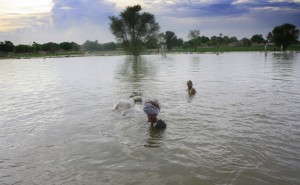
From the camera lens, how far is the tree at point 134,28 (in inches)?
2874

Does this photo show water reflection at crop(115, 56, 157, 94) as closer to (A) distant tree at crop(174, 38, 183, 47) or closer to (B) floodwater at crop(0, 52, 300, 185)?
(B) floodwater at crop(0, 52, 300, 185)

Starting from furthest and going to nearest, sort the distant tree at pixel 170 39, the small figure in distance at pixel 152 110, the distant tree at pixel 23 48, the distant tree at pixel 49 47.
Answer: the distant tree at pixel 170 39 < the distant tree at pixel 49 47 < the distant tree at pixel 23 48 < the small figure in distance at pixel 152 110

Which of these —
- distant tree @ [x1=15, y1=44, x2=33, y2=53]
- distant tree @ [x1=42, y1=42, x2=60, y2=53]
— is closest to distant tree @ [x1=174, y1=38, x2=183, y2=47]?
distant tree @ [x1=42, y1=42, x2=60, y2=53]

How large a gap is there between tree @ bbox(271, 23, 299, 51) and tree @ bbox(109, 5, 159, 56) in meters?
45.2

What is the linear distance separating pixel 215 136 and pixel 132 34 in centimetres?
6923

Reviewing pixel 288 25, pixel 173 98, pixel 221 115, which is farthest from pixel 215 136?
pixel 288 25

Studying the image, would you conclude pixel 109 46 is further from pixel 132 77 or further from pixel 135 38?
pixel 132 77

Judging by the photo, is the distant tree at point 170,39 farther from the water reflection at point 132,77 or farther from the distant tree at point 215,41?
the water reflection at point 132,77

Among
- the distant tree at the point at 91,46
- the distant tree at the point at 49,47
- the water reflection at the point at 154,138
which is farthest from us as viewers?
the distant tree at the point at 91,46

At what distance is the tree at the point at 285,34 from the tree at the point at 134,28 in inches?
1779

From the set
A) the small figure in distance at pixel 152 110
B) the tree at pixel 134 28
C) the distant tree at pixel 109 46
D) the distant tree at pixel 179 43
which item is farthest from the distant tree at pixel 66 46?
the small figure in distance at pixel 152 110

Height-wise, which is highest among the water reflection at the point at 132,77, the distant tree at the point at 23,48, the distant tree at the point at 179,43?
the distant tree at the point at 179,43

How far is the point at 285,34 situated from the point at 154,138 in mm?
100234

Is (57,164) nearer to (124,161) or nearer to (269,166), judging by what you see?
(124,161)
